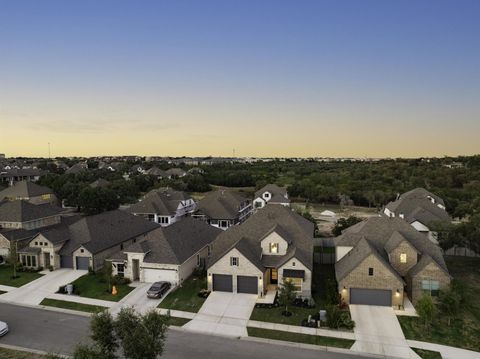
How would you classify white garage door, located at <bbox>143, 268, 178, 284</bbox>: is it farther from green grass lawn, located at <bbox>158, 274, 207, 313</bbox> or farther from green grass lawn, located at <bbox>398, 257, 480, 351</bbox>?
green grass lawn, located at <bbox>398, 257, 480, 351</bbox>

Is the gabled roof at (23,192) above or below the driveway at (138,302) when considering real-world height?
above

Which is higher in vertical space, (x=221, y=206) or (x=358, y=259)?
(x=221, y=206)

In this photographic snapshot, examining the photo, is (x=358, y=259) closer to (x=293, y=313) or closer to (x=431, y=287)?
(x=431, y=287)

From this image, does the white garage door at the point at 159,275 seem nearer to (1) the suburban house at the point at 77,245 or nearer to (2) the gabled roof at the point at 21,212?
(1) the suburban house at the point at 77,245

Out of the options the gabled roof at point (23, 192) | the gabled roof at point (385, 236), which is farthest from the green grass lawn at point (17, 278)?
the gabled roof at point (23, 192)

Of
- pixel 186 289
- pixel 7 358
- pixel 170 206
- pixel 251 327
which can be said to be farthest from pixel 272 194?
pixel 7 358

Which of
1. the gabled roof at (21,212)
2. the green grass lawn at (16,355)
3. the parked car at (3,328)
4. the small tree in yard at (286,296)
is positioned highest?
the gabled roof at (21,212)

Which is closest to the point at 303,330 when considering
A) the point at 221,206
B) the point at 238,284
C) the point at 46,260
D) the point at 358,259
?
the point at 238,284

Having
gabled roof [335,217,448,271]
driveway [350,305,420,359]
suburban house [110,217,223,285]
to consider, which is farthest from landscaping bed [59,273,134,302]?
gabled roof [335,217,448,271]
